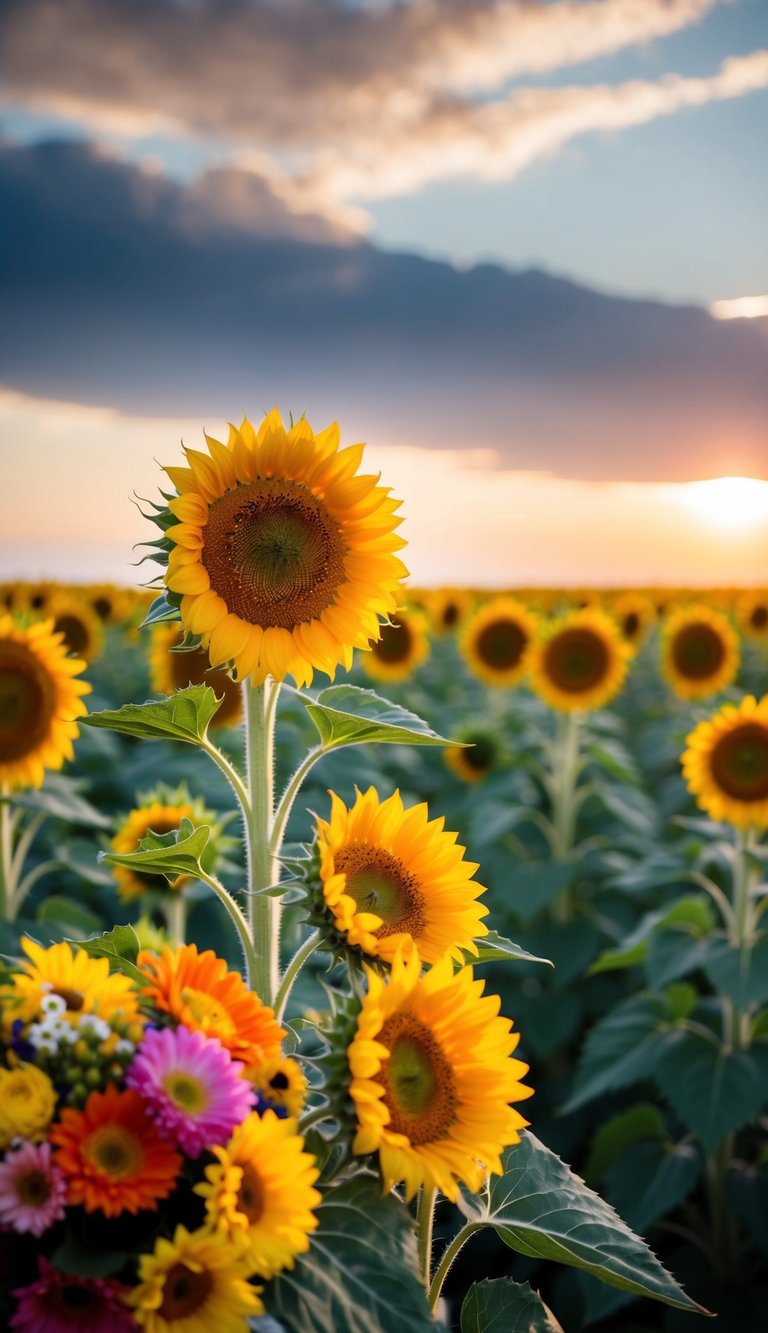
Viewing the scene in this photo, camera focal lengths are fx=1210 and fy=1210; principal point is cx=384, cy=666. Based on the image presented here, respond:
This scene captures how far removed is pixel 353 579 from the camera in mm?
1938

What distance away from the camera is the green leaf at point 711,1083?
4.06 metres

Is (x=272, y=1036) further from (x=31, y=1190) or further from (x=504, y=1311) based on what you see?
(x=504, y=1311)

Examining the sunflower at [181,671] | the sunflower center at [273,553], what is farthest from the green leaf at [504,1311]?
the sunflower at [181,671]

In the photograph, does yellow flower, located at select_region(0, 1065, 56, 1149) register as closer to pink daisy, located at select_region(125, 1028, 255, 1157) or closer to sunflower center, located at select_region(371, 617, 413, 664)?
pink daisy, located at select_region(125, 1028, 255, 1157)

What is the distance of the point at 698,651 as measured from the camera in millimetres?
8656

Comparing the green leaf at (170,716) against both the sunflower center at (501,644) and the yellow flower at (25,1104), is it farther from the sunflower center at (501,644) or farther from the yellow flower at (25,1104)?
the sunflower center at (501,644)

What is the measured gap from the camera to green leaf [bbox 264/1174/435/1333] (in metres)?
1.23

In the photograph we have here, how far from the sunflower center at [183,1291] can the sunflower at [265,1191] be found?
50 millimetres

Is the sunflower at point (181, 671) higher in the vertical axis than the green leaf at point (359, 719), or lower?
lower

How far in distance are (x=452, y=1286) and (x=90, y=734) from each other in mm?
2984

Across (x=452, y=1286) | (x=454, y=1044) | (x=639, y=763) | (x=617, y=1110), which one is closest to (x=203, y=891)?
(x=452, y=1286)

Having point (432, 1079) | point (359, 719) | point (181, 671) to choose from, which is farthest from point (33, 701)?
point (432, 1079)

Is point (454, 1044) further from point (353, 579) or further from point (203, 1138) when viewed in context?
point (353, 579)

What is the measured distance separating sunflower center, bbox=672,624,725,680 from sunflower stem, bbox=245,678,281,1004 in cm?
721
